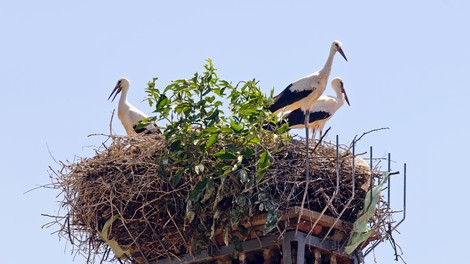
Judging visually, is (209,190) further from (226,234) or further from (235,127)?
(235,127)

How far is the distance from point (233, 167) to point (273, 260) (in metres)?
0.99

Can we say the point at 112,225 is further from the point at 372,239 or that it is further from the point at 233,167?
the point at 372,239

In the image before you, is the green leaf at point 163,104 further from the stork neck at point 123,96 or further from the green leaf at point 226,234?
the stork neck at point 123,96

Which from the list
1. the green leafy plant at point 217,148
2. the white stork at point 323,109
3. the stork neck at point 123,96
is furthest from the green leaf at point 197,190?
the stork neck at point 123,96

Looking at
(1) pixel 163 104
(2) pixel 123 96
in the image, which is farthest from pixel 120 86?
(1) pixel 163 104

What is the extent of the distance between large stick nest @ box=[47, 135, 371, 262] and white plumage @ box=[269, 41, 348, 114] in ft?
6.70

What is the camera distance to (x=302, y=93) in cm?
1572

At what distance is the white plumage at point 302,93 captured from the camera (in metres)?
15.7

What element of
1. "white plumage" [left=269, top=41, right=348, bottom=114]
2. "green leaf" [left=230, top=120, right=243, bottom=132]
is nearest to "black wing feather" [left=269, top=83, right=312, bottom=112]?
"white plumage" [left=269, top=41, right=348, bottom=114]

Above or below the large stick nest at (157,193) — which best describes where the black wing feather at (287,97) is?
above

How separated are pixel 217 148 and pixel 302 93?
268 cm

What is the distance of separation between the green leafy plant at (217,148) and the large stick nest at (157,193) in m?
0.04

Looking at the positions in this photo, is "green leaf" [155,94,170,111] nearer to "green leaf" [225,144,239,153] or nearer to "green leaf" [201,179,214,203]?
"green leaf" [225,144,239,153]

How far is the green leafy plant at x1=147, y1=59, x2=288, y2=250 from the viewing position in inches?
506
